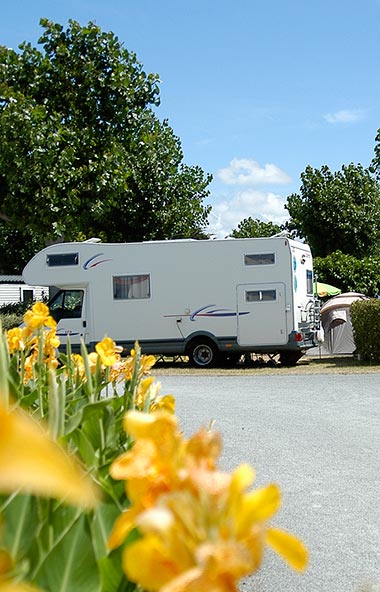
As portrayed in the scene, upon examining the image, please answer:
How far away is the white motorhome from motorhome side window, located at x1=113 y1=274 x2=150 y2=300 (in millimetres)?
23

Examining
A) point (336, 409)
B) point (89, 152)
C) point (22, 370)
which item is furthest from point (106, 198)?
point (22, 370)

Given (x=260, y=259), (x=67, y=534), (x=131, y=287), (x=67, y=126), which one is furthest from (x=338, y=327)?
(x=67, y=534)

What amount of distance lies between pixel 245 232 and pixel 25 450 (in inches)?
2754

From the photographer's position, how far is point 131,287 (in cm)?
1820

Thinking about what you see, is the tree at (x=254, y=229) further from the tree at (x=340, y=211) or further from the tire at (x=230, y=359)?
the tire at (x=230, y=359)

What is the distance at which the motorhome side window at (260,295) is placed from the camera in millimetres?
17625

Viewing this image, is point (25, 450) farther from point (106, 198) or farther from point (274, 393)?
point (106, 198)

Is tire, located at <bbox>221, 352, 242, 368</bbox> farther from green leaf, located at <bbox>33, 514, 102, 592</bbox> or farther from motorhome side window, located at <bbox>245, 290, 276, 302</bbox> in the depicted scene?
green leaf, located at <bbox>33, 514, 102, 592</bbox>

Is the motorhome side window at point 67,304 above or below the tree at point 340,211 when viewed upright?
below

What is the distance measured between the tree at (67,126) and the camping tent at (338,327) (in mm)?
6416

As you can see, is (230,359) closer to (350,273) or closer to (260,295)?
(260,295)

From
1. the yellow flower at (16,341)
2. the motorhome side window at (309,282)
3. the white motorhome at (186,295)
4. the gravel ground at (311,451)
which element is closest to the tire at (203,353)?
the white motorhome at (186,295)

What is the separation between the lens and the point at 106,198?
2112 cm

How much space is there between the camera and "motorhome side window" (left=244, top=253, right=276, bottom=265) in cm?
1761
